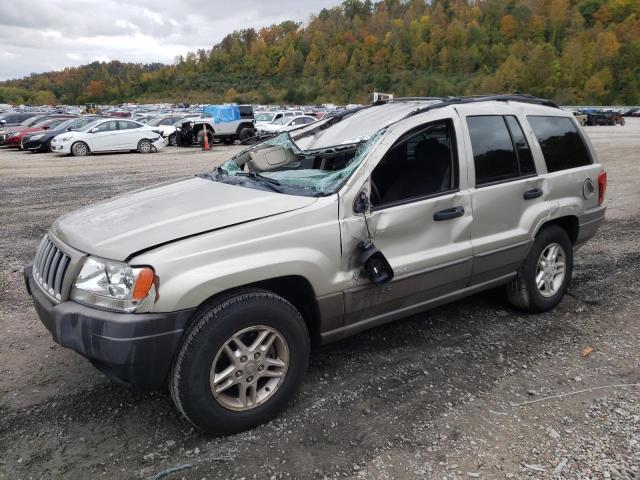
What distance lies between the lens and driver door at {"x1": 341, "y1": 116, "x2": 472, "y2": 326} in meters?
3.11

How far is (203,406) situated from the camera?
8.55ft

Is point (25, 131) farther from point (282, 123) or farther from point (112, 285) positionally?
point (112, 285)

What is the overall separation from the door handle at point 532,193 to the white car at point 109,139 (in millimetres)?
18113

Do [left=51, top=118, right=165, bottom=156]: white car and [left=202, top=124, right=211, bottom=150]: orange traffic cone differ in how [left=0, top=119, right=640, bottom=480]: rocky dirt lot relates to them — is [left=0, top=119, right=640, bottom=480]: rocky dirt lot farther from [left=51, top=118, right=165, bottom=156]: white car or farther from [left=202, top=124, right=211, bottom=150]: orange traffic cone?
[left=202, top=124, right=211, bottom=150]: orange traffic cone

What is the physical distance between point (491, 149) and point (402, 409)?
2008 mm

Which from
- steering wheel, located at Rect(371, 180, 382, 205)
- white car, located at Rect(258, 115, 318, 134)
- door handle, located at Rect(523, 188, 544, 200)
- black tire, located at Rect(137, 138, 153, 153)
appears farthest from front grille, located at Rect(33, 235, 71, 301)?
white car, located at Rect(258, 115, 318, 134)

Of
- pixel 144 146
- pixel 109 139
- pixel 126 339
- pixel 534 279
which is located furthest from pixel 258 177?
pixel 144 146

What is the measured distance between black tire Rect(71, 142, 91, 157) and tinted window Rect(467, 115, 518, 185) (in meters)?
17.9

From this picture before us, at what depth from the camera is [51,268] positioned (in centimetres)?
287

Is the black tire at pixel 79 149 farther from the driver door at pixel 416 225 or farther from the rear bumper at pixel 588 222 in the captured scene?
the rear bumper at pixel 588 222

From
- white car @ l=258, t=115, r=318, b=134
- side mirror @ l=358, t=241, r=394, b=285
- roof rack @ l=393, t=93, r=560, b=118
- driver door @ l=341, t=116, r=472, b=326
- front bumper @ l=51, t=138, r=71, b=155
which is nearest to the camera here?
side mirror @ l=358, t=241, r=394, b=285

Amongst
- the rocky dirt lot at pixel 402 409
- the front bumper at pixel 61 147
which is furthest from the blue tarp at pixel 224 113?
the rocky dirt lot at pixel 402 409

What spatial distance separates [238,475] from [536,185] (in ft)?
9.95

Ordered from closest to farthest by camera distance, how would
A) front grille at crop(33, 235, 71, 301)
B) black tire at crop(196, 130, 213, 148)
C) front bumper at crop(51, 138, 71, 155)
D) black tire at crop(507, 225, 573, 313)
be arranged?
1. front grille at crop(33, 235, 71, 301)
2. black tire at crop(507, 225, 573, 313)
3. front bumper at crop(51, 138, 71, 155)
4. black tire at crop(196, 130, 213, 148)
